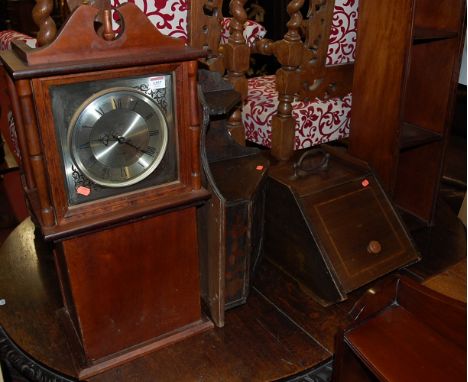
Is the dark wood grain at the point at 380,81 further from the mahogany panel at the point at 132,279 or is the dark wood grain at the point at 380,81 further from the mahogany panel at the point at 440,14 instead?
the mahogany panel at the point at 132,279

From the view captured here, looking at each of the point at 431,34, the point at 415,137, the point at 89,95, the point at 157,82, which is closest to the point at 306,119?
the point at 415,137

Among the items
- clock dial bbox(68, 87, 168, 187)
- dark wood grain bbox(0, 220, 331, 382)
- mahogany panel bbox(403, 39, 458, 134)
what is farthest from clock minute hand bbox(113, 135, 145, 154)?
mahogany panel bbox(403, 39, 458, 134)

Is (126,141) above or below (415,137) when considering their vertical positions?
above

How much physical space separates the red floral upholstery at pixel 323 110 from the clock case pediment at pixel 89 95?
808 millimetres

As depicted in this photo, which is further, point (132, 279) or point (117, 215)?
point (132, 279)

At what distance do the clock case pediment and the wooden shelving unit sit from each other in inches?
32.8

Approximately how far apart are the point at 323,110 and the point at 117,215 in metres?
1.07

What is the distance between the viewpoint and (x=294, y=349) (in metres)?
1.24

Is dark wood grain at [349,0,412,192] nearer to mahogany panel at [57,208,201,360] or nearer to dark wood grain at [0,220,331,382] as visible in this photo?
dark wood grain at [0,220,331,382]

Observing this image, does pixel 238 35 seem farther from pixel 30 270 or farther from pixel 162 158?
pixel 30 270

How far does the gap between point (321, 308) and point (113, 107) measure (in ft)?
2.63

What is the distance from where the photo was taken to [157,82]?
101 cm

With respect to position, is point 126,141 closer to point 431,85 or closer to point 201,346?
point 201,346

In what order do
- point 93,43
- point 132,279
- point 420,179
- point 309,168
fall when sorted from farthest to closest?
point 420,179, point 309,168, point 132,279, point 93,43
